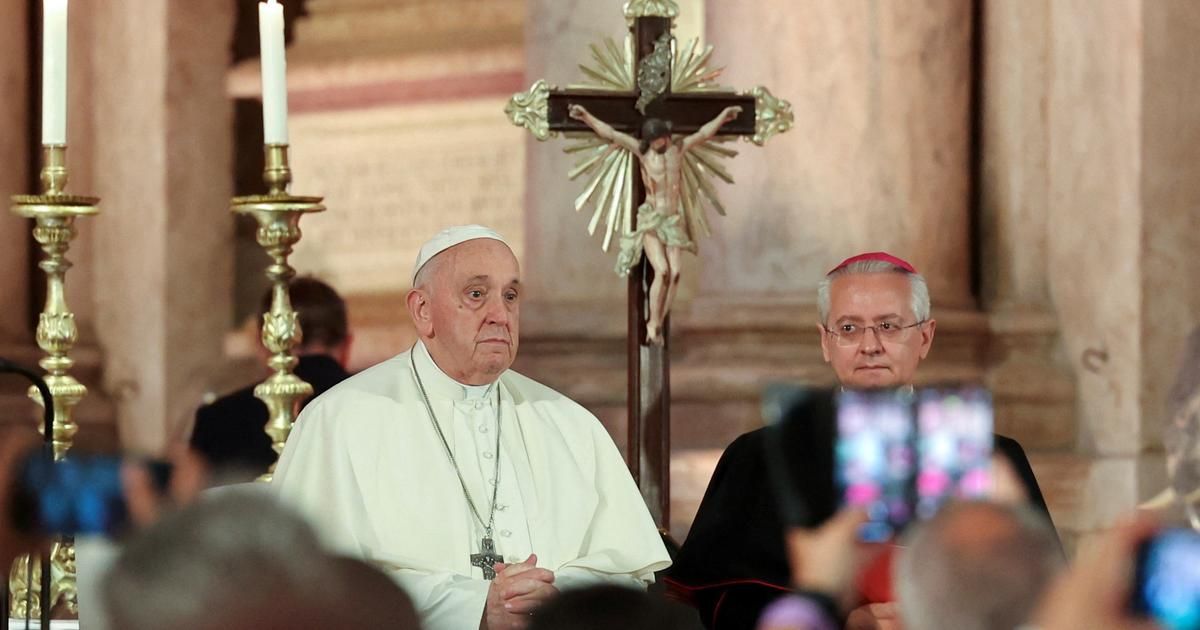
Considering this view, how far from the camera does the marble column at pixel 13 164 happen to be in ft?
29.2

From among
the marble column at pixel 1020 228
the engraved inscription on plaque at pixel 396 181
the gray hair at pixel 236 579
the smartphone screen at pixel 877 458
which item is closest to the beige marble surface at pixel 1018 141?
the marble column at pixel 1020 228

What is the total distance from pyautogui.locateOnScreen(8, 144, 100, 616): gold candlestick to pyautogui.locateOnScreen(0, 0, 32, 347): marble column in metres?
3.94

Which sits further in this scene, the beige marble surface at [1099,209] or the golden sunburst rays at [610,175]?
the beige marble surface at [1099,209]

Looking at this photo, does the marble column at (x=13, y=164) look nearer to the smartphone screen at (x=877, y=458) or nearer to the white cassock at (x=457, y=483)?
the white cassock at (x=457, y=483)

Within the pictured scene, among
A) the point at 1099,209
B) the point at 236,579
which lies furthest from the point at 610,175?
the point at 236,579

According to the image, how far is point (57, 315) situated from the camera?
5016 mm

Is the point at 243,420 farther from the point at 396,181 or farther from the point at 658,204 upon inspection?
the point at 396,181

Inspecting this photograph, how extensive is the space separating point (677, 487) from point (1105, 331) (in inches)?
72.1

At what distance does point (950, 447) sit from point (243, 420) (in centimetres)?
284

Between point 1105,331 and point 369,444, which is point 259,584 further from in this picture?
point 1105,331

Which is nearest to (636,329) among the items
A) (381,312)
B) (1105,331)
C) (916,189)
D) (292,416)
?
(292,416)

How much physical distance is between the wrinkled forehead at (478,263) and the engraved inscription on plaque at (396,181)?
4.38 metres

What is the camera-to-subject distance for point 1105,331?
24.8 ft

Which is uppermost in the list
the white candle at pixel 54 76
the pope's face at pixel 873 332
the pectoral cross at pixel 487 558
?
the white candle at pixel 54 76
